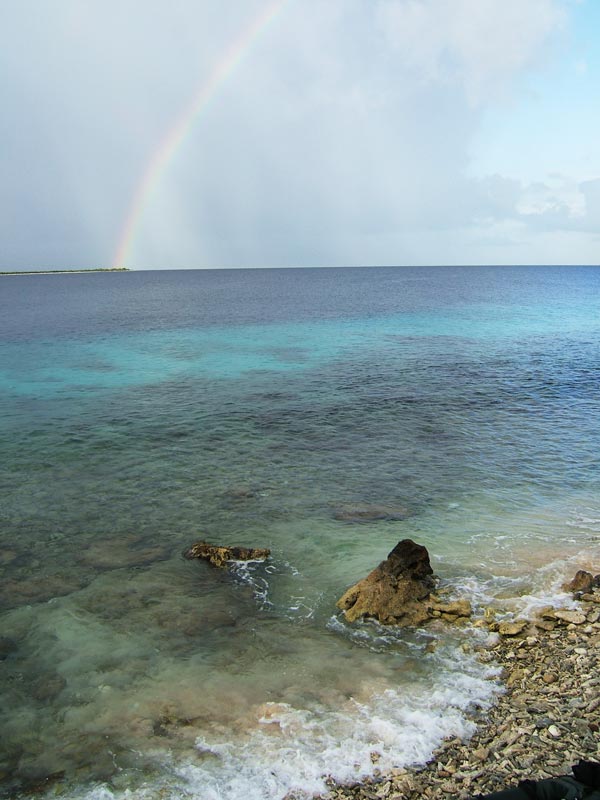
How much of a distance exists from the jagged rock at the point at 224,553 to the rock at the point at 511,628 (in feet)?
28.2

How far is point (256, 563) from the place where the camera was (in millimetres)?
20938

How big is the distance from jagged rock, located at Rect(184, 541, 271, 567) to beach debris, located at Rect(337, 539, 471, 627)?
4.13m

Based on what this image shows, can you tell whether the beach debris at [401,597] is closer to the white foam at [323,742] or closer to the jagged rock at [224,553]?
the white foam at [323,742]

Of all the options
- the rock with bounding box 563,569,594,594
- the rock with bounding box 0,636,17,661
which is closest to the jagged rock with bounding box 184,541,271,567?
the rock with bounding box 0,636,17,661

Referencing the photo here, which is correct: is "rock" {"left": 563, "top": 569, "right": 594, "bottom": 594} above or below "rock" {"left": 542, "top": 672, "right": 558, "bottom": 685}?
above

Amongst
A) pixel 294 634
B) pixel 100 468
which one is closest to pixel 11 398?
pixel 100 468

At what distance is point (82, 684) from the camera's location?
14.8m

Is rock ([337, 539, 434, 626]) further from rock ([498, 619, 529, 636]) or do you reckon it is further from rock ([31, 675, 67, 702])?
rock ([31, 675, 67, 702])

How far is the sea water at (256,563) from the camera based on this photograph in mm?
12680

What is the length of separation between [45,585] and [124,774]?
30.4ft

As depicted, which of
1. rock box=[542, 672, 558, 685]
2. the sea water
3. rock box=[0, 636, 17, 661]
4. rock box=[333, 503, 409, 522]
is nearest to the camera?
the sea water

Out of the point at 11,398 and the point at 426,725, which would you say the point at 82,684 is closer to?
the point at 426,725

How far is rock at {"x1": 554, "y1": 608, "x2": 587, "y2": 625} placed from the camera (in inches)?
643

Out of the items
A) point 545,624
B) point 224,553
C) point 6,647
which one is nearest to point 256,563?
point 224,553
